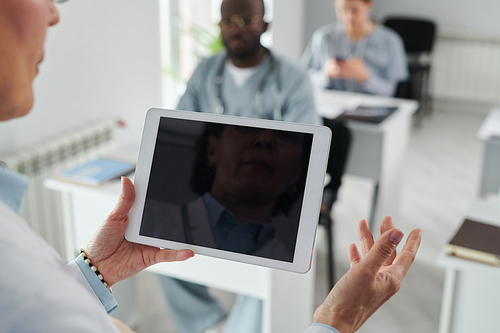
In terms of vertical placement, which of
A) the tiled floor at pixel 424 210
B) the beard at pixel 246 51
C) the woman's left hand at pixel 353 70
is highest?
the beard at pixel 246 51

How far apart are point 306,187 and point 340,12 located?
8.30 feet

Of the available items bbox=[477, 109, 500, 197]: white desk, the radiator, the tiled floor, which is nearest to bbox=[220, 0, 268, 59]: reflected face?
the radiator

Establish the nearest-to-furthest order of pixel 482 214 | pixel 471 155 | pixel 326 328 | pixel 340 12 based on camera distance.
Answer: pixel 326 328 → pixel 482 214 → pixel 340 12 → pixel 471 155

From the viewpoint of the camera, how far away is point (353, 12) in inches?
113

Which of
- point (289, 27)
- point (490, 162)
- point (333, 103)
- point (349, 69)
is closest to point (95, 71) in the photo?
point (333, 103)

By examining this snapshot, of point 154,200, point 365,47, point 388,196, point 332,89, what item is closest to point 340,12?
point 365,47

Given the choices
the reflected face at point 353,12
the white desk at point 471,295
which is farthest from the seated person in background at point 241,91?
the reflected face at point 353,12

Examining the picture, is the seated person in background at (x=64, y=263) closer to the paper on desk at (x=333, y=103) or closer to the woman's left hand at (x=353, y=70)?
the paper on desk at (x=333, y=103)

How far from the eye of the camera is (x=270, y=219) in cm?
→ 70

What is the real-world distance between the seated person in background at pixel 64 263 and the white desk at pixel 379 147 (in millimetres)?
1620

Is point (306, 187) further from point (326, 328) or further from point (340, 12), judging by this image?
point (340, 12)

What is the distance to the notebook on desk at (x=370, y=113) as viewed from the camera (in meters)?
2.29

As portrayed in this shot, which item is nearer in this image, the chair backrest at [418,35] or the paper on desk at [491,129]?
the paper on desk at [491,129]

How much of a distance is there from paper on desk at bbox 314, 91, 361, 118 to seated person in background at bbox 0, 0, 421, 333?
1687mm
